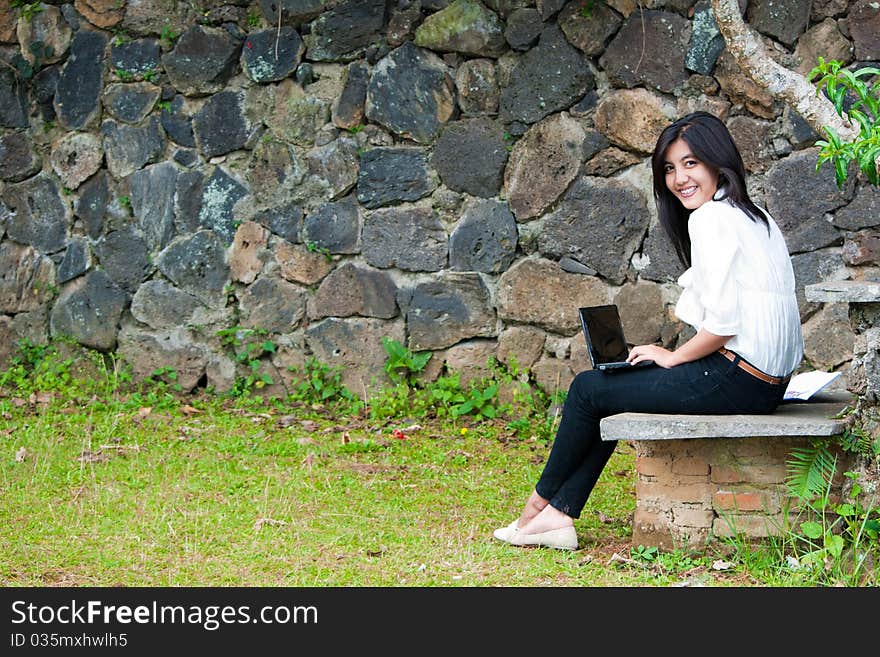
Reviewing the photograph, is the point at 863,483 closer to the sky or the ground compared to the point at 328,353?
closer to the ground

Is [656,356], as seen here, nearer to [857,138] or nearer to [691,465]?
[691,465]

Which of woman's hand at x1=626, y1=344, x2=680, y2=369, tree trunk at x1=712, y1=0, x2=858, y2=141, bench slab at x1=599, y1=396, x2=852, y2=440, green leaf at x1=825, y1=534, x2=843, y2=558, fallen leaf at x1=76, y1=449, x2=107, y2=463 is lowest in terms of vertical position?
green leaf at x1=825, y1=534, x2=843, y2=558

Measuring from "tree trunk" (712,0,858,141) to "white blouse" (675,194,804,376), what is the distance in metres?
0.47

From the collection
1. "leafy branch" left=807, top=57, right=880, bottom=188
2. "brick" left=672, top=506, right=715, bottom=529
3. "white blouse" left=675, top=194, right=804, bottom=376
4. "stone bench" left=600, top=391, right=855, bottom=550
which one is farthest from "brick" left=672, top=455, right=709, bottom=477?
"leafy branch" left=807, top=57, right=880, bottom=188

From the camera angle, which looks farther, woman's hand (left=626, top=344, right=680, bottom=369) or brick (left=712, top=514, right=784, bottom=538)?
woman's hand (left=626, top=344, right=680, bottom=369)

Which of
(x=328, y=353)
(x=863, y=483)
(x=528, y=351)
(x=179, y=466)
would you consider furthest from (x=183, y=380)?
(x=863, y=483)

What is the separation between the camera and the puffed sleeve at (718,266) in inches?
131

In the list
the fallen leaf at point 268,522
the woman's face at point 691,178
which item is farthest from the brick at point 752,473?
the fallen leaf at point 268,522

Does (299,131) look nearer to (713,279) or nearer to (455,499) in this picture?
(455,499)

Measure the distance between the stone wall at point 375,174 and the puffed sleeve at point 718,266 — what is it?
163 cm

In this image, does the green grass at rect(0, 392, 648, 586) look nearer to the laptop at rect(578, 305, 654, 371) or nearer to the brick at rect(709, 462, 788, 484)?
the brick at rect(709, 462, 788, 484)

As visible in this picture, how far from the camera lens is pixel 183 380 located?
5.98 meters

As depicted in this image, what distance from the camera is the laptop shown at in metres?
3.58

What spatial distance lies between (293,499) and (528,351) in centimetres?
170
